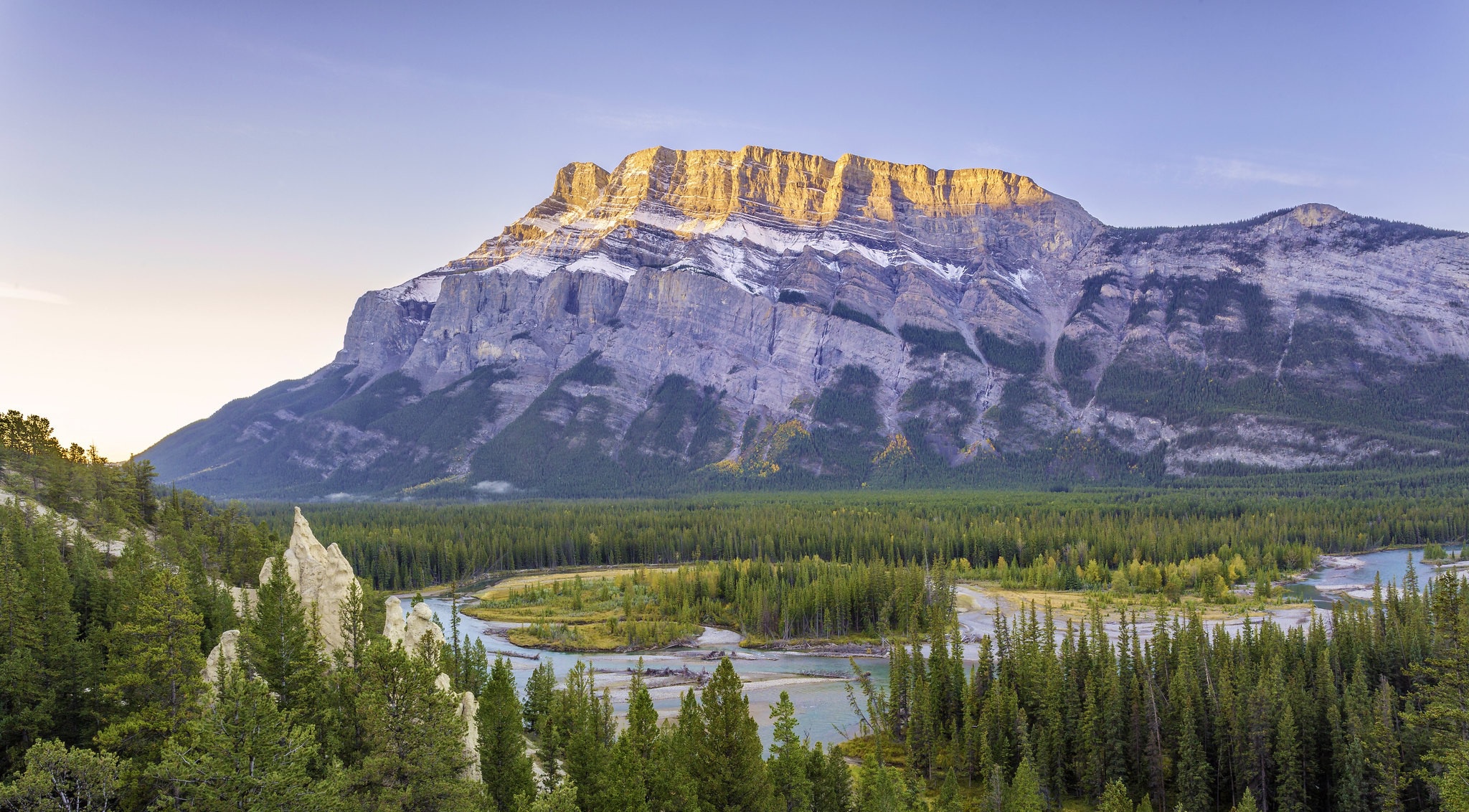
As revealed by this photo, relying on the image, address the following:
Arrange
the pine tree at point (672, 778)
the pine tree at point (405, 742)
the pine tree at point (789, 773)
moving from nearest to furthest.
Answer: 1. the pine tree at point (405, 742)
2. the pine tree at point (672, 778)
3. the pine tree at point (789, 773)

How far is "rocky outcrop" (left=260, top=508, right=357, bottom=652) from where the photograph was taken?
4803cm

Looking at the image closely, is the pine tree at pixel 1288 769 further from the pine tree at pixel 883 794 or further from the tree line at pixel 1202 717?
the pine tree at pixel 883 794

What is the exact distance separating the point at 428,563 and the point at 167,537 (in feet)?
280

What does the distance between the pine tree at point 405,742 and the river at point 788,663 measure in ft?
140

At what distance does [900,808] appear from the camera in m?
42.7

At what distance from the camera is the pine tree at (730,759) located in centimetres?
3869

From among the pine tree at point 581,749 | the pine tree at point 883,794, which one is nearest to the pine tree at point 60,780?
the pine tree at point 581,749

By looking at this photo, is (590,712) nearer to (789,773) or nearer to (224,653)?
(789,773)

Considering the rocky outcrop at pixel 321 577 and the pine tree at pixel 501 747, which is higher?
the rocky outcrop at pixel 321 577

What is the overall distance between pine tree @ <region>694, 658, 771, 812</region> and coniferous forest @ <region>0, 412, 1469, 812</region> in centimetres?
11

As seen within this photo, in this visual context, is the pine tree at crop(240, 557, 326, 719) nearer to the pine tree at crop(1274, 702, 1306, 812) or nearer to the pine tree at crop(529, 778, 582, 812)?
the pine tree at crop(529, 778, 582, 812)

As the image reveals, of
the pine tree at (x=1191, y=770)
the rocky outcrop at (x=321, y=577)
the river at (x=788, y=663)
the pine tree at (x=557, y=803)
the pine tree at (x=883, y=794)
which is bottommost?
the river at (x=788, y=663)

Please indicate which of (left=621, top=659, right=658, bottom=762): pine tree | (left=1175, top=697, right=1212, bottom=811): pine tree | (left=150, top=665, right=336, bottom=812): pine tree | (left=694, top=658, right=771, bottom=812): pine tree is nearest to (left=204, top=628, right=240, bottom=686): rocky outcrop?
(left=150, top=665, right=336, bottom=812): pine tree

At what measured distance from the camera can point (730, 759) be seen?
39406mm
